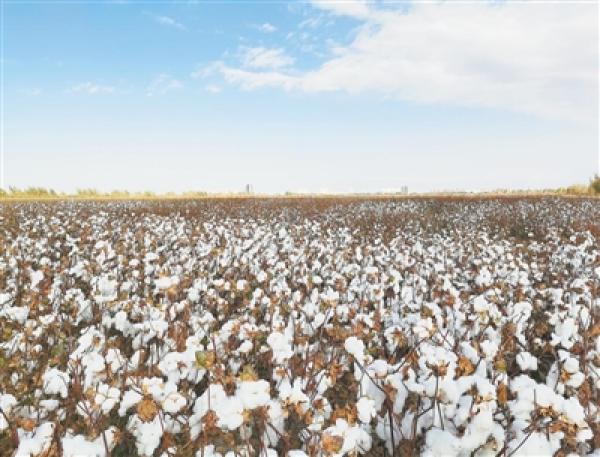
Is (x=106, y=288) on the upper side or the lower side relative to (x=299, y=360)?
upper

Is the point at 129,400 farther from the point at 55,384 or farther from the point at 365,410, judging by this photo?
the point at 365,410

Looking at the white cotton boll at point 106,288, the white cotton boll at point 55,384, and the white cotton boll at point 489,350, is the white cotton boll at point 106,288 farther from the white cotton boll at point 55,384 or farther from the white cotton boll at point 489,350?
the white cotton boll at point 489,350

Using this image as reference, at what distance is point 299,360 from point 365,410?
104 cm

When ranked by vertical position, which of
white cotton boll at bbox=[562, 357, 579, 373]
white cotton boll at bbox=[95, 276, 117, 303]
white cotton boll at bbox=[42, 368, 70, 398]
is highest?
white cotton boll at bbox=[95, 276, 117, 303]

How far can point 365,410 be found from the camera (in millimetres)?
2322

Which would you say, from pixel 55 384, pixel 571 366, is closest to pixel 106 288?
pixel 55 384

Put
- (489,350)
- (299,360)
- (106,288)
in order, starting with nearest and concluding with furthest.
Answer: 1. (489,350)
2. (299,360)
3. (106,288)

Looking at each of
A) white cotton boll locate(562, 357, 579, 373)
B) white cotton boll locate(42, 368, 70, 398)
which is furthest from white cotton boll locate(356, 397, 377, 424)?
white cotton boll locate(42, 368, 70, 398)

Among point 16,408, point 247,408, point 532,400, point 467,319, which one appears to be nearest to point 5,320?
point 16,408

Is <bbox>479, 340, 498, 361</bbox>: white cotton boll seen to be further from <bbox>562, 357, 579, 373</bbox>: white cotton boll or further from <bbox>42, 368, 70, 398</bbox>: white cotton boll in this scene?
<bbox>42, 368, 70, 398</bbox>: white cotton boll

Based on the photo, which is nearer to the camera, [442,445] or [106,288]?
[442,445]

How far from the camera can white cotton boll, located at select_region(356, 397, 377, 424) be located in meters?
2.30

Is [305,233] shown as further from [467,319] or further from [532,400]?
[532,400]

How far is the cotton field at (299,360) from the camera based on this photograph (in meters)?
2.15
